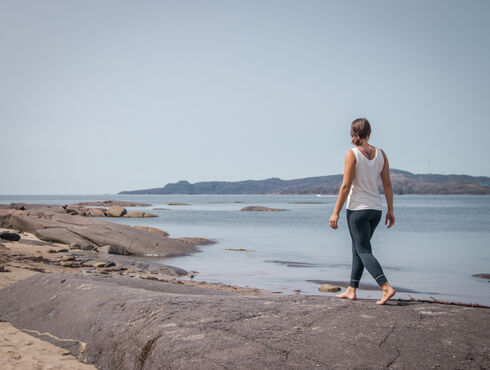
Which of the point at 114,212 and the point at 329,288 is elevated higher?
the point at 114,212

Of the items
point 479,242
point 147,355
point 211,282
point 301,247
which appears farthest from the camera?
point 479,242

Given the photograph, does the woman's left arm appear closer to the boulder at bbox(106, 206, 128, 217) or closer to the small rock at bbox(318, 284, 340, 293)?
the small rock at bbox(318, 284, 340, 293)

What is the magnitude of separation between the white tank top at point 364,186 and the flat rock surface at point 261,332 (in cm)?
104

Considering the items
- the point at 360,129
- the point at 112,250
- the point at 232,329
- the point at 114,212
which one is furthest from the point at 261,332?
the point at 114,212

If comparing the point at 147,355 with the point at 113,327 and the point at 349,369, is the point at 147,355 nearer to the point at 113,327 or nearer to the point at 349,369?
the point at 113,327

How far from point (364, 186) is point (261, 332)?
1.91 metres

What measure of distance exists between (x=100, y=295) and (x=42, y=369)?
123cm

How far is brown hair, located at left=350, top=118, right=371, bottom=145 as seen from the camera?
480 centimetres

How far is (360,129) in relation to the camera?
15.8 ft

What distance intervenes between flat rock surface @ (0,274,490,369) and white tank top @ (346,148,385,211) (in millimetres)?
1038

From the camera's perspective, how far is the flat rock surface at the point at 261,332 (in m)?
3.37

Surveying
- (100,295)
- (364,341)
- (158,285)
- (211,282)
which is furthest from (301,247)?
(364,341)

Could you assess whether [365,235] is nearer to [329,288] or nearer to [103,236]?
[329,288]

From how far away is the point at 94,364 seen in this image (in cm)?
449
